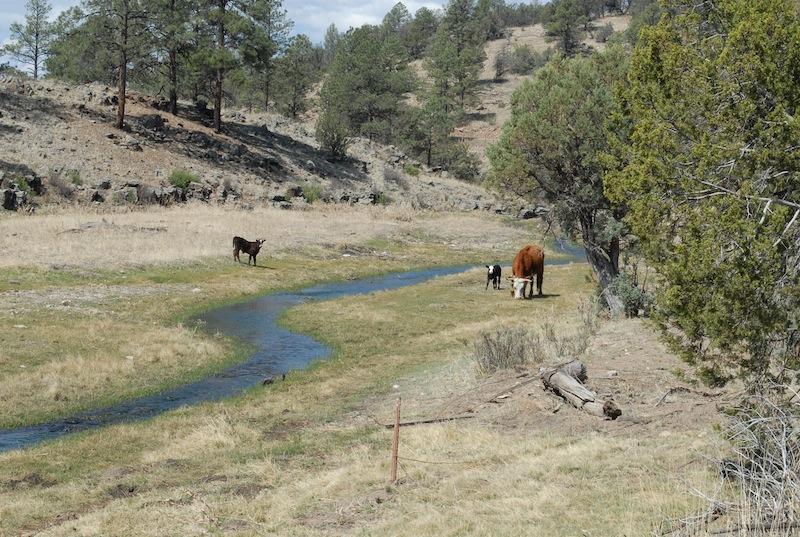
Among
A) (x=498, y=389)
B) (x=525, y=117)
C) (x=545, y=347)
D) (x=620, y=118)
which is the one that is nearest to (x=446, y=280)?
(x=525, y=117)

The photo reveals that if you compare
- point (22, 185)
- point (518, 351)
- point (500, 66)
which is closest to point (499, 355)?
point (518, 351)

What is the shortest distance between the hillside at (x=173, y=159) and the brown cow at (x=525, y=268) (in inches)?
1231

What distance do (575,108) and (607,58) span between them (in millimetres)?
2156

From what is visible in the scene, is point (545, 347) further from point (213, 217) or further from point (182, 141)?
point (182, 141)

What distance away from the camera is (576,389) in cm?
1577

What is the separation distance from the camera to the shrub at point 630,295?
1017 inches

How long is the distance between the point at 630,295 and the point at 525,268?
10266 millimetres

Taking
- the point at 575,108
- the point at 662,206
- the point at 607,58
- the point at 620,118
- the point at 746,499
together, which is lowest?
the point at 746,499

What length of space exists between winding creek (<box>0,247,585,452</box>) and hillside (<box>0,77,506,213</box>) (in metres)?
23.0

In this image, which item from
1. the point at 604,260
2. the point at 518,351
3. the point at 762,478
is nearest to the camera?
the point at 762,478

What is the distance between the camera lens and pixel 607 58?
81.7ft

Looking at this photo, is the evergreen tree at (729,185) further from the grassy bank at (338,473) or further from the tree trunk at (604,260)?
the tree trunk at (604,260)

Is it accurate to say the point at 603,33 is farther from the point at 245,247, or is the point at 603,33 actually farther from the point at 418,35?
the point at 245,247

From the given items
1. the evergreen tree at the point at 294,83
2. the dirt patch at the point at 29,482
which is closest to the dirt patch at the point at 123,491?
the dirt patch at the point at 29,482
